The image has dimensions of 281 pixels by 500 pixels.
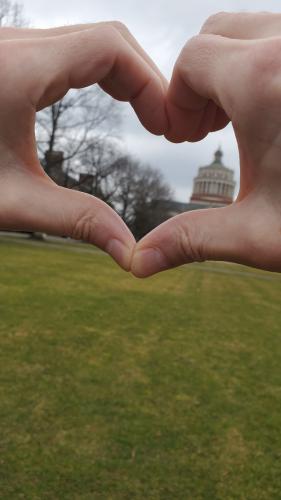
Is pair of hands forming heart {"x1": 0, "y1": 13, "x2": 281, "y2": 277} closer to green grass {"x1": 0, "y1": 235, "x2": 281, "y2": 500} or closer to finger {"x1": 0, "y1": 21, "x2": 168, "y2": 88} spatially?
finger {"x1": 0, "y1": 21, "x2": 168, "y2": 88}

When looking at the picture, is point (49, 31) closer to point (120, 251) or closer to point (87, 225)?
point (87, 225)

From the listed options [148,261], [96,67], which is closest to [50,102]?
[96,67]

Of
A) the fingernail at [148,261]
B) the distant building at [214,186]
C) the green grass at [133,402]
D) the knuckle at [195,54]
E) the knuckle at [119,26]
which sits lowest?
the green grass at [133,402]

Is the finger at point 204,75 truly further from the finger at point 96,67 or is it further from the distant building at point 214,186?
the distant building at point 214,186

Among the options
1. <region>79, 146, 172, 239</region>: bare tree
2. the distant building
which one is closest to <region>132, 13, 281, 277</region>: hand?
<region>79, 146, 172, 239</region>: bare tree

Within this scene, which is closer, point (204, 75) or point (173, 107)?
point (204, 75)

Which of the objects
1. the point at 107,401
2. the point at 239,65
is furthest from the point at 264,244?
the point at 107,401

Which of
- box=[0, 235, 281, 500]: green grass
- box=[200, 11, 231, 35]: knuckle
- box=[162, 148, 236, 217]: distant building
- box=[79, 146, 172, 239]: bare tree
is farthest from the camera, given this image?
box=[162, 148, 236, 217]: distant building

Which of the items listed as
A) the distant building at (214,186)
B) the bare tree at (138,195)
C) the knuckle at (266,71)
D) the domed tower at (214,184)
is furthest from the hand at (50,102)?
the domed tower at (214,184)
